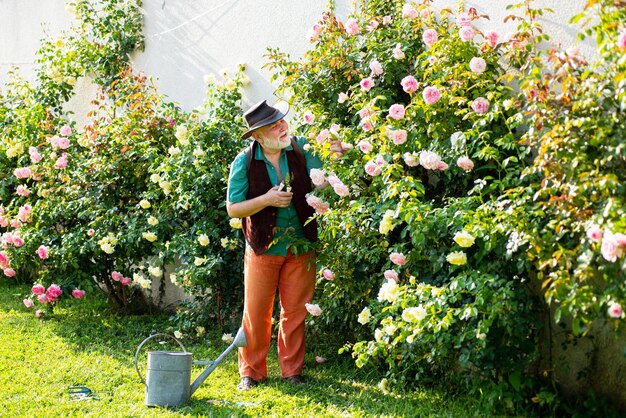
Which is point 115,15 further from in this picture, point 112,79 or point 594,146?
point 594,146

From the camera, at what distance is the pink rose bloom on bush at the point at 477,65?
4.29 meters

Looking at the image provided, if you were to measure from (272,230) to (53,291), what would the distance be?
2.39 metres

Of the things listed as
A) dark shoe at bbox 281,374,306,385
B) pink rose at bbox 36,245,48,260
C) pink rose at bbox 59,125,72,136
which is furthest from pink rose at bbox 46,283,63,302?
dark shoe at bbox 281,374,306,385

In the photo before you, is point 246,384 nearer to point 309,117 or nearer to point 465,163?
point 309,117

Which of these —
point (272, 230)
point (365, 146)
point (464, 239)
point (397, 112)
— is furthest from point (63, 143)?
point (464, 239)

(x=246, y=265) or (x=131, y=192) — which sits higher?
(x=131, y=192)

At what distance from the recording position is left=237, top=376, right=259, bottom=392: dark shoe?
16.2ft

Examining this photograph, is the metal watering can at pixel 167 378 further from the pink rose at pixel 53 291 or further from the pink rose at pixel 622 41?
the pink rose at pixel 622 41

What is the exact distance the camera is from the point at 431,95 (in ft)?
14.3

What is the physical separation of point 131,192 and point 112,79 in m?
1.41

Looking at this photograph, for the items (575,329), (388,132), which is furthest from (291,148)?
(575,329)

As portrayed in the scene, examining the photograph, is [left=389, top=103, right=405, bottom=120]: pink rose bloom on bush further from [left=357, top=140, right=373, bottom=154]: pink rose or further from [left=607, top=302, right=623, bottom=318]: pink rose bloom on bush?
[left=607, top=302, right=623, bottom=318]: pink rose bloom on bush

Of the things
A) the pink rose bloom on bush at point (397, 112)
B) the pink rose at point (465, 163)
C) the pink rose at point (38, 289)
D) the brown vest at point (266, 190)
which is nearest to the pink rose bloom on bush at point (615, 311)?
the pink rose at point (465, 163)

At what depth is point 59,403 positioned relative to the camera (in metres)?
4.64
